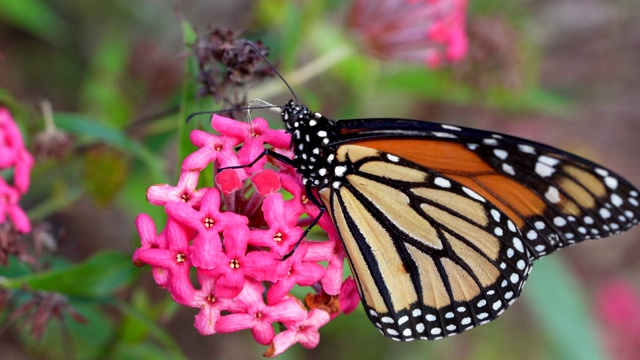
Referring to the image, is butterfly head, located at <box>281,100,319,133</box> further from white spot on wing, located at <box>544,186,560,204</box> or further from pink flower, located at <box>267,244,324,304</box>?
white spot on wing, located at <box>544,186,560,204</box>

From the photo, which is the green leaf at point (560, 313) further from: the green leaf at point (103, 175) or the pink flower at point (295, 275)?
the green leaf at point (103, 175)

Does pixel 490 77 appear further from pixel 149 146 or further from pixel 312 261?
pixel 312 261

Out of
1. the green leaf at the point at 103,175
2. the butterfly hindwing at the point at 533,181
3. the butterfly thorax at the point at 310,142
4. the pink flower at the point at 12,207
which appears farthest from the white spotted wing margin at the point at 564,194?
the green leaf at the point at 103,175

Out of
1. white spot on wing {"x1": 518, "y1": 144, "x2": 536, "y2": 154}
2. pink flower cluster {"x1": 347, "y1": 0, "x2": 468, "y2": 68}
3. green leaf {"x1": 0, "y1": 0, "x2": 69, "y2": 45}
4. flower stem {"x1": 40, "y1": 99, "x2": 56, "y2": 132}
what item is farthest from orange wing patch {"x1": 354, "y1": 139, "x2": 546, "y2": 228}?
green leaf {"x1": 0, "y1": 0, "x2": 69, "y2": 45}

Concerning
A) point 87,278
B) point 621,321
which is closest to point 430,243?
point 87,278

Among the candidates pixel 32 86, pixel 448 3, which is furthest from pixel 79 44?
pixel 448 3
